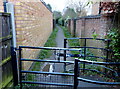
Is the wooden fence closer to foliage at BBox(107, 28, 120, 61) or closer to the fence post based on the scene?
the fence post

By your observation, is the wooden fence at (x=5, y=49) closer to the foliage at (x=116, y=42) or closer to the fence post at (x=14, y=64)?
the fence post at (x=14, y=64)

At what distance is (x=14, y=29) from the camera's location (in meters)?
2.90

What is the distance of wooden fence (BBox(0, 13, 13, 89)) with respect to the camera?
2346 mm

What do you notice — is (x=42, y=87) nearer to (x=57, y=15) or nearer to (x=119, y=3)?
(x=119, y=3)

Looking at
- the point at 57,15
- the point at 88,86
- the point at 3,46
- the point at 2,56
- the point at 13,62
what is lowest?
the point at 88,86

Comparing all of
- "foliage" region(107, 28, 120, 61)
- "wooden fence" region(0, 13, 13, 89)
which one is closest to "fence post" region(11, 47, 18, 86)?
"wooden fence" region(0, 13, 13, 89)

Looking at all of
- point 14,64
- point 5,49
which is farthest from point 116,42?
point 5,49

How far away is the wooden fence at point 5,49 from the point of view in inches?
92.4

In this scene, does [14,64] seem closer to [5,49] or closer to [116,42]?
[5,49]

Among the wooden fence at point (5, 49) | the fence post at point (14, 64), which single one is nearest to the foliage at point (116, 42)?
the fence post at point (14, 64)

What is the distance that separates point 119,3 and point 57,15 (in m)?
33.2

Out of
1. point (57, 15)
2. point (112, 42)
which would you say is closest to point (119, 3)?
point (112, 42)

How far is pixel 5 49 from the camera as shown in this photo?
246 cm

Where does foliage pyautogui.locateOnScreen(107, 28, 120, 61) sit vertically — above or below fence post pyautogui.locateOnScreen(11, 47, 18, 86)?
above
